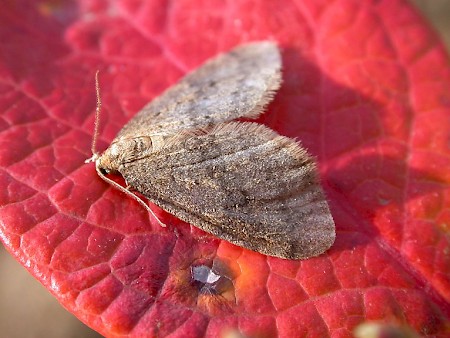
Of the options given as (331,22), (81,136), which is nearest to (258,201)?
(81,136)

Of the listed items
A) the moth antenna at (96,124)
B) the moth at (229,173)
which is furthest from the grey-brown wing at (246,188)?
the moth antenna at (96,124)

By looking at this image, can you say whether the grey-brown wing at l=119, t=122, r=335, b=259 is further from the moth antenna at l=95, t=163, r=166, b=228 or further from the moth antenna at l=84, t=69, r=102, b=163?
the moth antenna at l=84, t=69, r=102, b=163

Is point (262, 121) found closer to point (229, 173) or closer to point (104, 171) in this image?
point (229, 173)

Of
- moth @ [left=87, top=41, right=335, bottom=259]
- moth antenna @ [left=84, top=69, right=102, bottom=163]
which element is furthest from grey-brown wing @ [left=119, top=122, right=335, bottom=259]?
moth antenna @ [left=84, top=69, right=102, bottom=163]

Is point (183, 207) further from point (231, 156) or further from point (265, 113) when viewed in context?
point (265, 113)

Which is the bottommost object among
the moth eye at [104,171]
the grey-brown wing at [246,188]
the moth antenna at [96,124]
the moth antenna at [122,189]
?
the grey-brown wing at [246,188]

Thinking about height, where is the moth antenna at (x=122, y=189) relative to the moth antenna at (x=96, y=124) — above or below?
below

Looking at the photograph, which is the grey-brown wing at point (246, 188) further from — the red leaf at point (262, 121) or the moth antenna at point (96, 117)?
the moth antenna at point (96, 117)

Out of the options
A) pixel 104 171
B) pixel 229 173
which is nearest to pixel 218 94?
pixel 229 173
